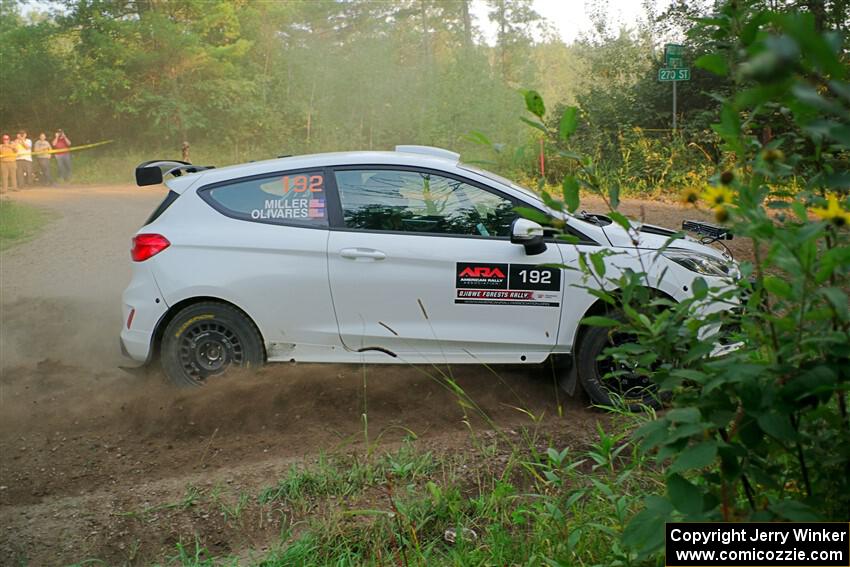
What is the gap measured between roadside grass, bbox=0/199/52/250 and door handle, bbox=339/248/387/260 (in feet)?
40.5

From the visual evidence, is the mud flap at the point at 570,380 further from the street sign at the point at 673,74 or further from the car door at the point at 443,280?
the street sign at the point at 673,74

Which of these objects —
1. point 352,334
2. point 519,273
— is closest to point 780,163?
point 519,273

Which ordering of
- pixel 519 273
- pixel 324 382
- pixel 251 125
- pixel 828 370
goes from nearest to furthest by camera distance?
pixel 828 370 < pixel 519 273 < pixel 324 382 < pixel 251 125

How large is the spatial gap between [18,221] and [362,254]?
15.9m

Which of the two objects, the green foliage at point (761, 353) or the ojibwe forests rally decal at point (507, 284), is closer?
the green foliage at point (761, 353)

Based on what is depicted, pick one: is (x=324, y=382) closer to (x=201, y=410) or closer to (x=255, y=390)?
(x=255, y=390)

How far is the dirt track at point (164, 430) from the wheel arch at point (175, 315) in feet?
0.83

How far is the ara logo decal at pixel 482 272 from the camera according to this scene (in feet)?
19.0

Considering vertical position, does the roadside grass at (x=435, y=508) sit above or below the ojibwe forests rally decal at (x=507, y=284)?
below

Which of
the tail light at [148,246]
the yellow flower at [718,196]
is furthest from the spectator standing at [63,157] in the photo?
the yellow flower at [718,196]

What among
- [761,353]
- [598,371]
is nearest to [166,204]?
[598,371]

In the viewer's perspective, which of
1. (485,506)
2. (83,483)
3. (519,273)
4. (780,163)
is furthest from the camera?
(519,273)

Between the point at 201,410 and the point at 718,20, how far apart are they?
4.55 metres

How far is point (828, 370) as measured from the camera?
1821 mm
